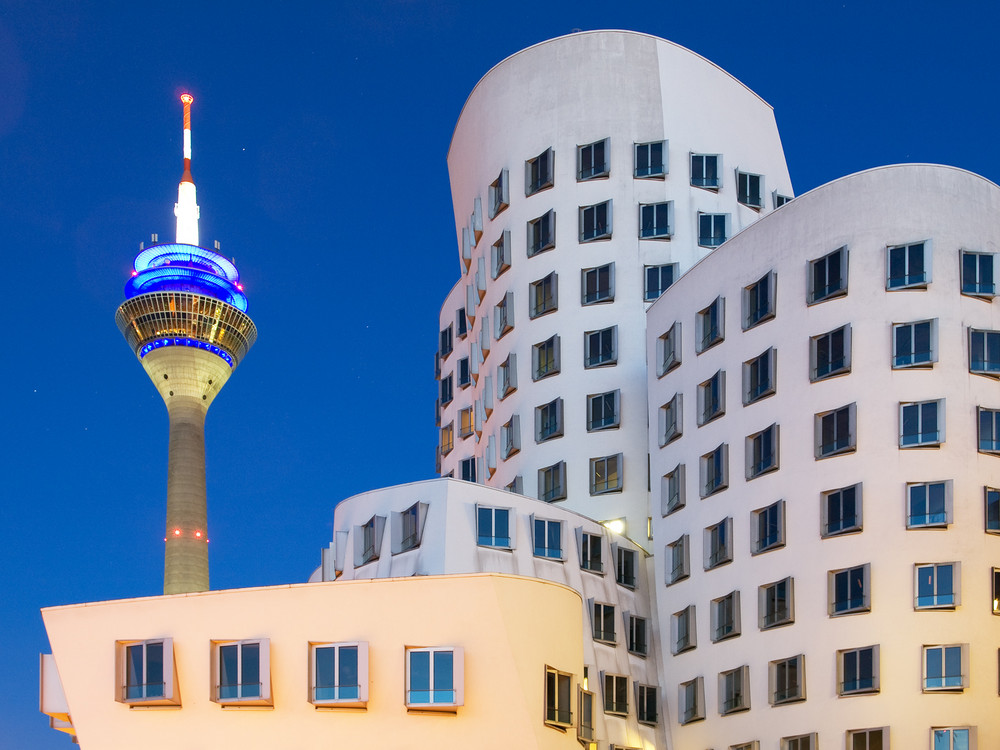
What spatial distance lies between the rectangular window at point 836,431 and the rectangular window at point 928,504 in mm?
2151

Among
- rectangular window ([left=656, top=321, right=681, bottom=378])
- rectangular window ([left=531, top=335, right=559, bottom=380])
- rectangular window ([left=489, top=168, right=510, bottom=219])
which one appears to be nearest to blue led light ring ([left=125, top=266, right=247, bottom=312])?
rectangular window ([left=489, top=168, right=510, bottom=219])

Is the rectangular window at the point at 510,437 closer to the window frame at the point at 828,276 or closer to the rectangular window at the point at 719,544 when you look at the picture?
the rectangular window at the point at 719,544

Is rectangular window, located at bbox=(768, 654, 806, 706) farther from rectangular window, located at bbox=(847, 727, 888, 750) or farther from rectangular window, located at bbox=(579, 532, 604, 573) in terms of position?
rectangular window, located at bbox=(579, 532, 604, 573)

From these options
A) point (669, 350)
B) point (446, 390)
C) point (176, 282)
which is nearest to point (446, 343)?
point (446, 390)

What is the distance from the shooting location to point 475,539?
4544cm

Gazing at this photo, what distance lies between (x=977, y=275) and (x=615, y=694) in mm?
16949

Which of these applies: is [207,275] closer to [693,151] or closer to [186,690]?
[693,151]

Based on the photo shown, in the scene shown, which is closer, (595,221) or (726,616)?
(726,616)

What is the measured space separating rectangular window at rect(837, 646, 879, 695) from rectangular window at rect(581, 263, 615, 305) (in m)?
18.5

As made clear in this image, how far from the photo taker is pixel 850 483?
4150 centimetres

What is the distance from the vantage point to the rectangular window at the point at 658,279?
54.5 m

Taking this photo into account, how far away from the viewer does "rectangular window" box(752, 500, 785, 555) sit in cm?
4288

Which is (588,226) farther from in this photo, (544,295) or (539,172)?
(539,172)

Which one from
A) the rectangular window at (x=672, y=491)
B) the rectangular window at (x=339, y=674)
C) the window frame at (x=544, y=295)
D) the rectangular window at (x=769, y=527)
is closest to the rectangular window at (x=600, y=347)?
the window frame at (x=544, y=295)
